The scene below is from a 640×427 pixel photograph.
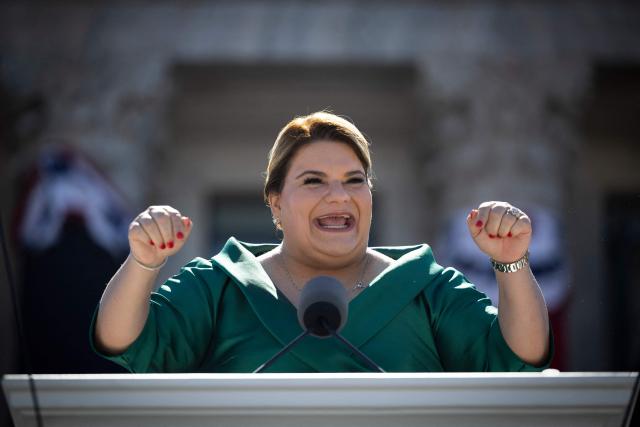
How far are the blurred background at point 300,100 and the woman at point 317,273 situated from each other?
4.18m

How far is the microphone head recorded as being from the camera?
202 cm

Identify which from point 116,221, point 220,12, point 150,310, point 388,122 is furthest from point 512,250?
point 388,122

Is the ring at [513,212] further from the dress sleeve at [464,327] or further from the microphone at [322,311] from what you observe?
the microphone at [322,311]

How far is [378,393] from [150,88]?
20.1 ft

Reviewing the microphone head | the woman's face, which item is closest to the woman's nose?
the woman's face

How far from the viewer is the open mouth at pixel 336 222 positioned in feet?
8.49

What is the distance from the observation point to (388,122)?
8930mm

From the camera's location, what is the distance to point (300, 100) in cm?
875

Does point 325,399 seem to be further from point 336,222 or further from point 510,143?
point 510,143

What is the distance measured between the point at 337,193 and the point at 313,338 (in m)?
0.35

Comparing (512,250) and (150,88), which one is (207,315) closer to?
(512,250)

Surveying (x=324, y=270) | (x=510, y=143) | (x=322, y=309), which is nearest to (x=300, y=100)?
(x=510, y=143)

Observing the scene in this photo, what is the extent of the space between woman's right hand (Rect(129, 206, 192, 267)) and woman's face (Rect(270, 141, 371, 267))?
47 cm

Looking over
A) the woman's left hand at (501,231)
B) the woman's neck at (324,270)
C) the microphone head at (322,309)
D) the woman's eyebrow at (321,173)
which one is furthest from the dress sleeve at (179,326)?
the woman's left hand at (501,231)
